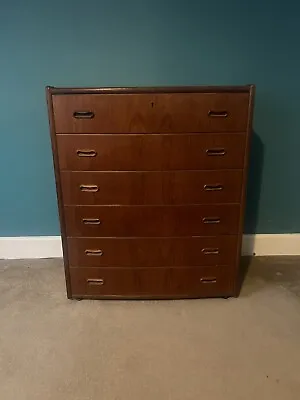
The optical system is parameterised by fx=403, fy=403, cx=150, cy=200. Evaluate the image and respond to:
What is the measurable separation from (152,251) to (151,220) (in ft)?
0.56

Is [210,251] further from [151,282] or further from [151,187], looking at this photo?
[151,187]

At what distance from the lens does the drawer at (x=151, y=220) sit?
1.96m

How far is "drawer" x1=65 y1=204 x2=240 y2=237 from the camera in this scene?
77.2 inches

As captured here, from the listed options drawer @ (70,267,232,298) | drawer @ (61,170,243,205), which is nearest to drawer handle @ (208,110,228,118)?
drawer @ (61,170,243,205)

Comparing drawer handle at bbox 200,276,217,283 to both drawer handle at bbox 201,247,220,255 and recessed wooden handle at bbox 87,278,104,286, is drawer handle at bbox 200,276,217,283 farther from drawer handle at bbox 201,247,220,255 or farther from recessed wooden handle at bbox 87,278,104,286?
recessed wooden handle at bbox 87,278,104,286

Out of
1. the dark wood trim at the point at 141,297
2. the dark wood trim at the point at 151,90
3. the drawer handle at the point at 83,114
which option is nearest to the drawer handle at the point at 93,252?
the dark wood trim at the point at 141,297

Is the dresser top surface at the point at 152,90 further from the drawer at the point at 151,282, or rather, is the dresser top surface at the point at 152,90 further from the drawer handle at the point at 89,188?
the drawer at the point at 151,282

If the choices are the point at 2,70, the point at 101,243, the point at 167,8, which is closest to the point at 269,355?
the point at 101,243

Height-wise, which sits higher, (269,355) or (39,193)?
(39,193)

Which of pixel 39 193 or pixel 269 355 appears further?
pixel 39 193

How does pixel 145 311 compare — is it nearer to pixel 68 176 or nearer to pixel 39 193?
pixel 68 176

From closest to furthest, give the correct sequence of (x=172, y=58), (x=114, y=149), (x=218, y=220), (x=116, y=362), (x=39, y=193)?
1. (x=116, y=362)
2. (x=114, y=149)
3. (x=218, y=220)
4. (x=172, y=58)
5. (x=39, y=193)

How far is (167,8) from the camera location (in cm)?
210

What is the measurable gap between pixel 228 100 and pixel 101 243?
920mm
